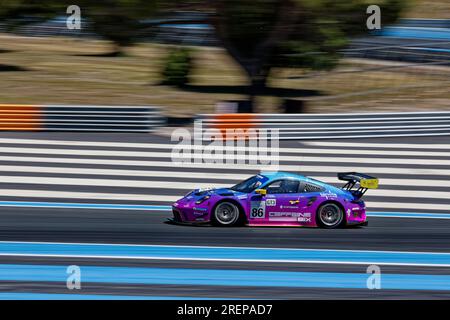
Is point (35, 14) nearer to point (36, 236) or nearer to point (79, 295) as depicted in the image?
point (36, 236)

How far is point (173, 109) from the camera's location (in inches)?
978

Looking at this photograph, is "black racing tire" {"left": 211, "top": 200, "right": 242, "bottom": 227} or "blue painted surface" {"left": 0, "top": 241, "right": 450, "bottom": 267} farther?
"black racing tire" {"left": 211, "top": 200, "right": 242, "bottom": 227}

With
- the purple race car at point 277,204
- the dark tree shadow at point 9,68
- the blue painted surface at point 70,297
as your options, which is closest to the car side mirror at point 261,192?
the purple race car at point 277,204

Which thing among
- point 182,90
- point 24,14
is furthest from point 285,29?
point 24,14

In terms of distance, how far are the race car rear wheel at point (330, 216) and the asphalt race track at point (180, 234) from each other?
18cm

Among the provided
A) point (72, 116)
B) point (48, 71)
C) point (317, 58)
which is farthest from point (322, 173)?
point (48, 71)

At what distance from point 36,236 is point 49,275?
1947 millimetres

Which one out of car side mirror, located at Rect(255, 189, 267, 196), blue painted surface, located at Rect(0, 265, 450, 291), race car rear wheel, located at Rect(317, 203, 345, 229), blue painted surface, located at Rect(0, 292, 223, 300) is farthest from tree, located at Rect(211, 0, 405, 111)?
blue painted surface, located at Rect(0, 292, 223, 300)

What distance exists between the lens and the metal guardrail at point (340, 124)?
20.5 meters

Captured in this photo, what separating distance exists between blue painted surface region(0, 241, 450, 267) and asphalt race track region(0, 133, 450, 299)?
2 cm

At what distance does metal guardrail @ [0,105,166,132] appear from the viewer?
20.8 metres

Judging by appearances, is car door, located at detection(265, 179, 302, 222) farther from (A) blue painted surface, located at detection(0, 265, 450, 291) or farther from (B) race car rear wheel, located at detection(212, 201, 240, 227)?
(A) blue painted surface, located at detection(0, 265, 450, 291)

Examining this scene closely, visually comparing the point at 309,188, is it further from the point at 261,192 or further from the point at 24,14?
the point at 24,14

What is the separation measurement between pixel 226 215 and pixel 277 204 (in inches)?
31.7
